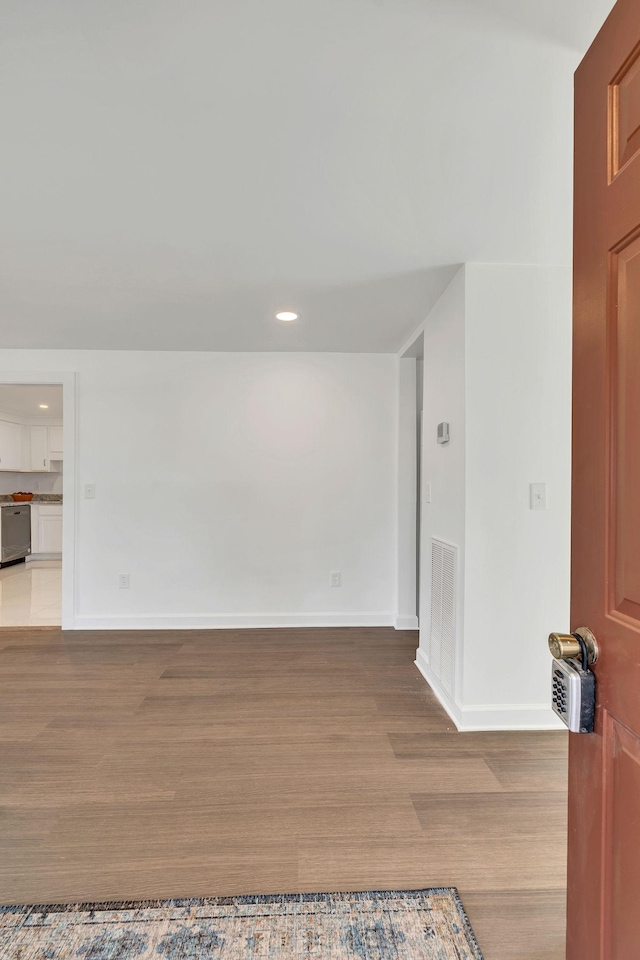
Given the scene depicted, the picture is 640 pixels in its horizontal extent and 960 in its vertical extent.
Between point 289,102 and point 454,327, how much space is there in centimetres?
149

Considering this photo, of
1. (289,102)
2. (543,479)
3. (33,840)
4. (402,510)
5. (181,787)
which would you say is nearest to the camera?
(289,102)

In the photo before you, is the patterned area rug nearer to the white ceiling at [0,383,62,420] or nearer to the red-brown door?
the red-brown door

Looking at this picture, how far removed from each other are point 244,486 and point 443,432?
1948 millimetres

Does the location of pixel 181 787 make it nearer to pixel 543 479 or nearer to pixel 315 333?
pixel 543 479

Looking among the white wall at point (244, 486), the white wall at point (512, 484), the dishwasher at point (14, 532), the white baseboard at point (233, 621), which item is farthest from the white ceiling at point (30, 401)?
the white wall at point (512, 484)

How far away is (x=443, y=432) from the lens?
2.78 meters

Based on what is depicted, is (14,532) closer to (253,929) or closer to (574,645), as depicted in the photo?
(253,929)

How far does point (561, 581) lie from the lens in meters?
2.49

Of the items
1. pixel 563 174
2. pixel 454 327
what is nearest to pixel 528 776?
pixel 454 327

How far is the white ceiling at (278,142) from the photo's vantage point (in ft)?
3.85

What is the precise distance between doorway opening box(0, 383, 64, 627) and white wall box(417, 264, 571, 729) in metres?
4.92

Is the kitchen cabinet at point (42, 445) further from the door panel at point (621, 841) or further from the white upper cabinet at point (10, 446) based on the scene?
the door panel at point (621, 841)

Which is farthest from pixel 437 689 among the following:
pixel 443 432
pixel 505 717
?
pixel 443 432

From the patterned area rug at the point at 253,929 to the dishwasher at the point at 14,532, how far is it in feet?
22.0
